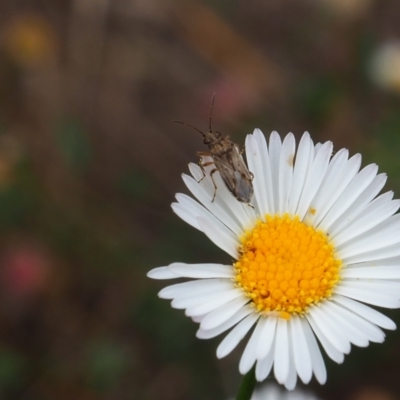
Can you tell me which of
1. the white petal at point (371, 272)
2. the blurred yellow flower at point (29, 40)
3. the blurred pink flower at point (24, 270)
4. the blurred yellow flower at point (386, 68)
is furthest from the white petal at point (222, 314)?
the blurred yellow flower at point (29, 40)

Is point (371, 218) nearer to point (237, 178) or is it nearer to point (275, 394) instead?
point (237, 178)

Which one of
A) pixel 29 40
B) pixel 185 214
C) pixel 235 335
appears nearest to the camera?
pixel 235 335

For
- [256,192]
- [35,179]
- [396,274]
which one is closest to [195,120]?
[35,179]

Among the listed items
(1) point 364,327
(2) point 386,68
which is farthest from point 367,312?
(2) point 386,68

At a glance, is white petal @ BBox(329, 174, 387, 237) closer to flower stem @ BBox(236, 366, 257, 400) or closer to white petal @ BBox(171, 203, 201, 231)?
white petal @ BBox(171, 203, 201, 231)

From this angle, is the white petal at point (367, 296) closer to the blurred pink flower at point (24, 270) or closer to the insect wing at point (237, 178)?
the insect wing at point (237, 178)

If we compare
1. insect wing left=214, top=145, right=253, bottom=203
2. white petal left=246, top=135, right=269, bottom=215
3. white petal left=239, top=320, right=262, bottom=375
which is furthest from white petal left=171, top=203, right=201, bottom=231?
white petal left=239, top=320, right=262, bottom=375
